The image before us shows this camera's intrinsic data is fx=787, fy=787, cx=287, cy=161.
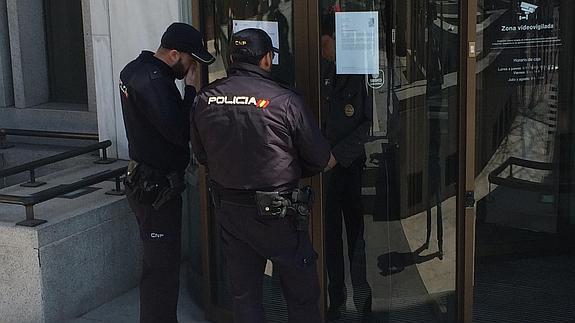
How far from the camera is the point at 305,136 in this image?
3650mm

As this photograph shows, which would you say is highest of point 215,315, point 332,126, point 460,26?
point 460,26

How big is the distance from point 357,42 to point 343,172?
2.38 ft

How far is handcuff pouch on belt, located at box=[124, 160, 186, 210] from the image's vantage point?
4.27 metres

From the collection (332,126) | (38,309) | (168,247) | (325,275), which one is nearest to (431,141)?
(332,126)

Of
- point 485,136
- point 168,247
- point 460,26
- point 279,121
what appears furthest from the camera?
point 485,136

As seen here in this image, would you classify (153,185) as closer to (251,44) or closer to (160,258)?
(160,258)

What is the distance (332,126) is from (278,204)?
0.82 m

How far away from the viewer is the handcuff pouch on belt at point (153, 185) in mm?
4266

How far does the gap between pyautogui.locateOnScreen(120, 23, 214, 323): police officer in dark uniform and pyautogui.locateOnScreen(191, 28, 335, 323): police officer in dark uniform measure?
1.16 feet

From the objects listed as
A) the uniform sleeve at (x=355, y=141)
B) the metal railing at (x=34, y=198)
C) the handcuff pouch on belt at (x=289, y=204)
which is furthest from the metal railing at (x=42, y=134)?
the handcuff pouch on belt at (x=289, y=204)

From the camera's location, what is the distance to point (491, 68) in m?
5.03

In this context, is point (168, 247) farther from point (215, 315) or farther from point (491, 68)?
point (491, 68)

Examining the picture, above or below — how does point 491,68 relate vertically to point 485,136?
above

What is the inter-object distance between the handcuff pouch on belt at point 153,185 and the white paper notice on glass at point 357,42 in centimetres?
110
